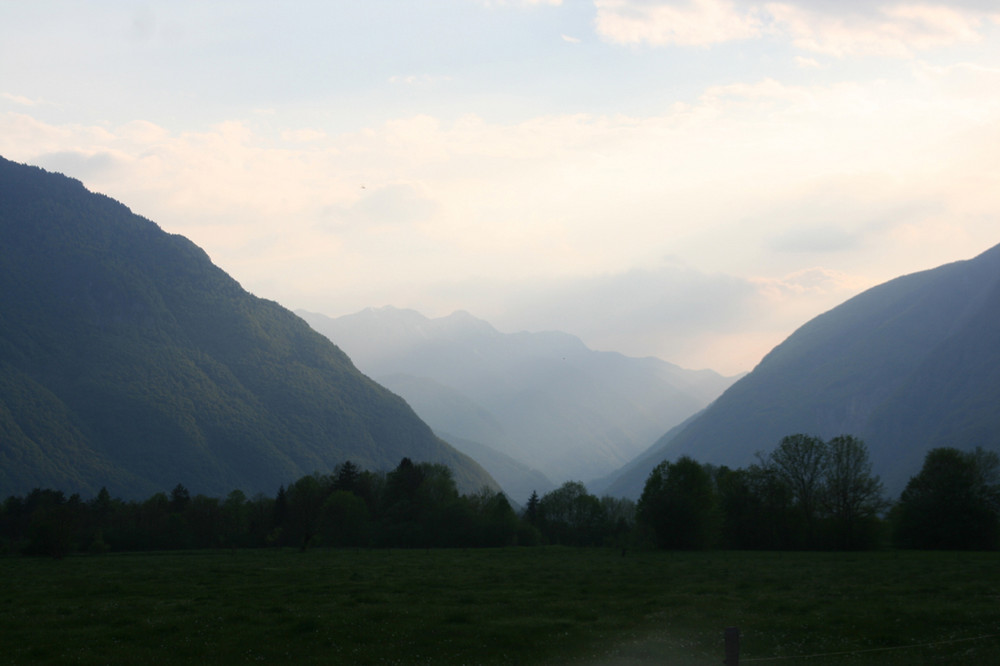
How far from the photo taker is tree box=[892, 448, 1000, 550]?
7738cm

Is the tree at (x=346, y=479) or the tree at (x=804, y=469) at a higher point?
the tree at (x=804, y=469)

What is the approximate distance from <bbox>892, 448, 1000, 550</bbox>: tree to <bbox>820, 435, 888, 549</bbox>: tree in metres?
3.03

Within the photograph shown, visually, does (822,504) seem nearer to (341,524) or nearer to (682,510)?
(682,510)

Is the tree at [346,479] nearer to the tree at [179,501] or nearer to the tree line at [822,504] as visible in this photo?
the tree at [179,501]

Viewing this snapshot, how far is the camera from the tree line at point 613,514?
265 feet

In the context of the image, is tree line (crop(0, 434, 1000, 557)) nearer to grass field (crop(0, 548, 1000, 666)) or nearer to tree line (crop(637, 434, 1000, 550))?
tree line (crop(637, 434, 1000, 550))

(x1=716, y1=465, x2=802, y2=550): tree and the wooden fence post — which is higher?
the wooden fence post

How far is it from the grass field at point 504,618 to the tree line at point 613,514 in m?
40.0

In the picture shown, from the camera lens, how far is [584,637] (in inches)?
971

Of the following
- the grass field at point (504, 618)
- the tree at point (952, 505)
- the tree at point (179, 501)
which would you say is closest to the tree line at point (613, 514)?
the tree at point (952, 505)

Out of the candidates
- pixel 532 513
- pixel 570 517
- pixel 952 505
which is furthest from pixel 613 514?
pixel 952 505

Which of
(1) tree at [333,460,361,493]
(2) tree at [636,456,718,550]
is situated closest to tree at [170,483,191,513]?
(1) tree at [333,460,361,493]

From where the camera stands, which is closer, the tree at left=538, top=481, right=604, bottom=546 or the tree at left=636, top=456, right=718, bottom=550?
the tree at left=636, top=456, right=718, bottom=550

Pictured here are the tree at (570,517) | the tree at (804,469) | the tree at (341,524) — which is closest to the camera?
the tree at (804,469)
